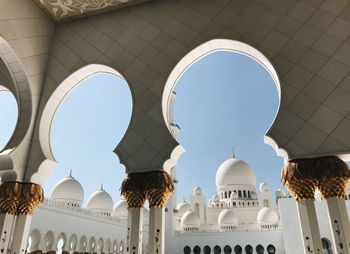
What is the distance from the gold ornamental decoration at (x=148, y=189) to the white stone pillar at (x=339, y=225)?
1.68 meters

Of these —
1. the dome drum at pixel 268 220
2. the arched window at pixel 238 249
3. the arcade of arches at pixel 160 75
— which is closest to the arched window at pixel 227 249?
the arched window at pixel 238 249

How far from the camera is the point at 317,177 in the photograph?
2.92 meters

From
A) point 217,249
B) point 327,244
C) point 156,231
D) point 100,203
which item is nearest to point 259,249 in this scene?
point 217,249

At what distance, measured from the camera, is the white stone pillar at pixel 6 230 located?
353 centimetres

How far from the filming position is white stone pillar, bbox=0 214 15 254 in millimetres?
3525

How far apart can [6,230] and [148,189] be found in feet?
6.07

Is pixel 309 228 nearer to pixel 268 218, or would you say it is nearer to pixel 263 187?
pixel 268 218

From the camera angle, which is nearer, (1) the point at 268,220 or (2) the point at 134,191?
(2) the point at 134,191

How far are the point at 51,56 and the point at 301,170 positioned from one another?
374 centimetres

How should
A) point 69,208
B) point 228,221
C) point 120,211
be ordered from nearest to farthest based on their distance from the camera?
1. point 69,208
2. point 228,221
3. point 120,211

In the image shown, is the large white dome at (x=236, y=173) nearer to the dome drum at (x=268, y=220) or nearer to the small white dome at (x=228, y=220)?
Answer: the small white dome at (x=228, y=220)

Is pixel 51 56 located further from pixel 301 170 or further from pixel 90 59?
pixel 301 170

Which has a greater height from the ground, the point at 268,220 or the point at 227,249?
the point at 268,220

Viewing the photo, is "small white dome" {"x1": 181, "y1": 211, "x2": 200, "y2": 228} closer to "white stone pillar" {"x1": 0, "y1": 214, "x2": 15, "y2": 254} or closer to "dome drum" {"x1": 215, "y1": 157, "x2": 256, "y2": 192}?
"dome drum" {"x1": 215, "y1": 157, "x2": 256, "y2": 192}
